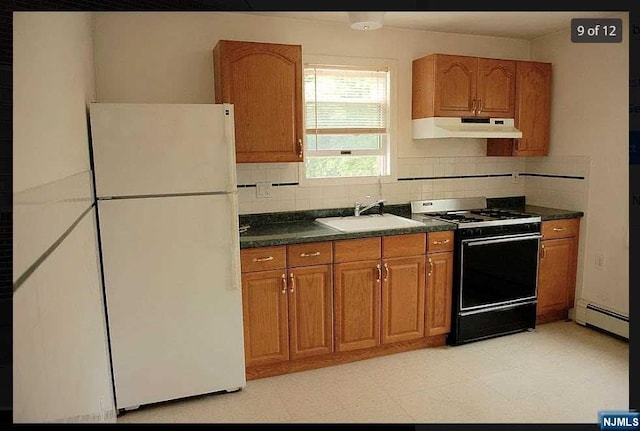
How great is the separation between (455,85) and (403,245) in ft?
4.01

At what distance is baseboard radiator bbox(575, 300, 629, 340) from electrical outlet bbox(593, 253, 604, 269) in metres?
0.28

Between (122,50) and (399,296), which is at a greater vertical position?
(122,50)

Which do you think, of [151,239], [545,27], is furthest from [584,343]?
[151,239]

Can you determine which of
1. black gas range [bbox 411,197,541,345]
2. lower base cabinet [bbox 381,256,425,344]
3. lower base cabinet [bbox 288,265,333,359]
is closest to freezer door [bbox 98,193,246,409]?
lower base cabinet [bbox 288,265,333,359]

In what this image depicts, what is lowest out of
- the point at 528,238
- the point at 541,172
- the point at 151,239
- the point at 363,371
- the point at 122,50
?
the point at 363,371

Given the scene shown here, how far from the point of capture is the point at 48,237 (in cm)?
84

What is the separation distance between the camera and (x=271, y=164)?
2953 millimetres

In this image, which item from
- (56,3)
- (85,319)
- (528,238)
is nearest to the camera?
(56,3)

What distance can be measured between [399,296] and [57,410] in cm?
225

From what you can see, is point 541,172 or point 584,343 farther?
point 541,172

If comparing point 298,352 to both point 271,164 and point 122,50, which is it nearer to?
point 271,164

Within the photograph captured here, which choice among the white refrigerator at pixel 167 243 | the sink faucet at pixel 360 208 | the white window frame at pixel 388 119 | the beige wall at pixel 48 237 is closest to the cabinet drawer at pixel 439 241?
the sink faucet at pixel 360 208

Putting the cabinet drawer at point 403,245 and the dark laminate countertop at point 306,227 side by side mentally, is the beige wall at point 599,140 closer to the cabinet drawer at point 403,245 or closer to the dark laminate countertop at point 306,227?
the dark laminate countertop at point 306,227

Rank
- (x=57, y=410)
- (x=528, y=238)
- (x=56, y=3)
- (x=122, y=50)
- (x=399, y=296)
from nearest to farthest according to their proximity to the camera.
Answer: (x=57, y=410) < (x=56, y=3) < (x=122, y=50) < (x=399, y=296) < (x=528, y=238)
